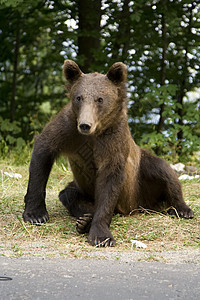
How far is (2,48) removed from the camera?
9.79 metres

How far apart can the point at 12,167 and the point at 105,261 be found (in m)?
4.05

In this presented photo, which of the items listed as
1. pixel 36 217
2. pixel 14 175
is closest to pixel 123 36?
pixel 14 175

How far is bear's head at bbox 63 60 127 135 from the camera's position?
4.00 metres

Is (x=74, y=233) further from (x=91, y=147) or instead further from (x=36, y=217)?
(x=91, y=147)

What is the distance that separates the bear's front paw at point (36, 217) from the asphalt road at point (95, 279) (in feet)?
3.37

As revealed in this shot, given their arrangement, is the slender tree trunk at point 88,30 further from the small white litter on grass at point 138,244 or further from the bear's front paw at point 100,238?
the small white litter on grass at point 138,244

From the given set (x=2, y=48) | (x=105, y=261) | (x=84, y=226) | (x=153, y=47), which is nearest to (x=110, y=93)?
(x=84, y=226)

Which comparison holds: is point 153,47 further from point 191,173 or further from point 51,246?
point 51,246

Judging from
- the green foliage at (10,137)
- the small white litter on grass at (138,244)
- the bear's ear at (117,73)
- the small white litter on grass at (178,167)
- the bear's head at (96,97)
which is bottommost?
the small white litter on grass at (138,244)

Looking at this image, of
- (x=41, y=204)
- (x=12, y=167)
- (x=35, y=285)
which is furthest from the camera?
(x=12, y=167)

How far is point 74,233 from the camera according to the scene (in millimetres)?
4363

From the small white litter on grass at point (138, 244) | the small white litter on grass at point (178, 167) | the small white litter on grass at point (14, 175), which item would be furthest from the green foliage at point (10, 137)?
the small white litter on grass at point (138, 244)

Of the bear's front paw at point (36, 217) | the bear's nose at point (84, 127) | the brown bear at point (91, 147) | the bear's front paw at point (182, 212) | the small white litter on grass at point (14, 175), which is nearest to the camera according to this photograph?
the bear's nose at point (84, 127)

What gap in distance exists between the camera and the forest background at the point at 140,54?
821 cm
